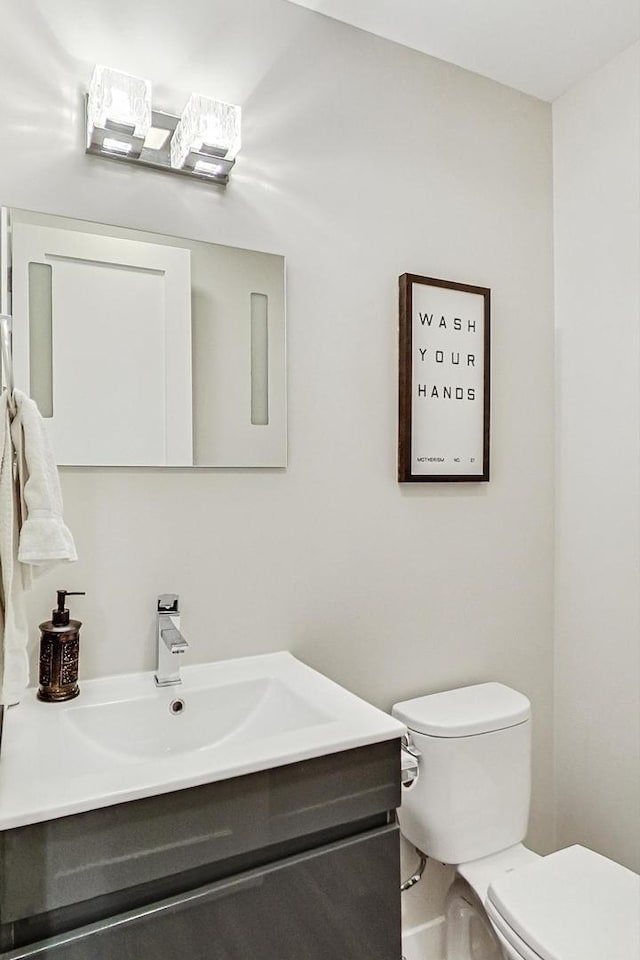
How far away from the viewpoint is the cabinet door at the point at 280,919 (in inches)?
36.0

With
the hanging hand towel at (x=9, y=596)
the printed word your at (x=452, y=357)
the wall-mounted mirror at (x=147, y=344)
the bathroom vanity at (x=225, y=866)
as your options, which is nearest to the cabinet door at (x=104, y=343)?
the wall-mounted mirror at (x=147, y=344)

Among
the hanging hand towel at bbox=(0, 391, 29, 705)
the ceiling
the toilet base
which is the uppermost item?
the ceiling

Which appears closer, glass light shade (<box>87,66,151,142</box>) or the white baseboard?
glass light shade (<box>87,66,151,142</box>)

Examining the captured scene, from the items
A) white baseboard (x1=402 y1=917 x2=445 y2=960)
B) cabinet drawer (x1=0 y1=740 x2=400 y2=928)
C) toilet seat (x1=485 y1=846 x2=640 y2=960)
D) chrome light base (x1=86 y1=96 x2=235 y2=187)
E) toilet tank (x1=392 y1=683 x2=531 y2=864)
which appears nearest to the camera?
cabinet drawer (x1=0 y1=740 x2=400 y2=928)

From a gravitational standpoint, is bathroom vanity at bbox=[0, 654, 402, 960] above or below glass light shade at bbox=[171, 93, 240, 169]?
below

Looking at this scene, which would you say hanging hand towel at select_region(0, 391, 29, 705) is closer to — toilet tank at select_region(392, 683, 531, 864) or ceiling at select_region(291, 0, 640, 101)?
toilet tank at select_region(392, 683, 531, 864)

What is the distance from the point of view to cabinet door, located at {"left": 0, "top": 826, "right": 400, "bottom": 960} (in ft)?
3.00

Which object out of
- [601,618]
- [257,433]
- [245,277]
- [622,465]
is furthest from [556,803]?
[245,277]

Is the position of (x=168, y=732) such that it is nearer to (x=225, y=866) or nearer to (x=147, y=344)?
(x=225, y=866)

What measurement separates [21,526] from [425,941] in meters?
1.56

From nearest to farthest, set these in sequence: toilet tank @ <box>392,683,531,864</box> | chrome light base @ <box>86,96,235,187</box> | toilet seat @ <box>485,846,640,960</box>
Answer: toilet seat @ <box>485,846,640,960</box>, chrome light base @ <box>86,96,235,187</box>, toilet tank @ <box>392,683,531,864</box>

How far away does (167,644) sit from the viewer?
51.7 inches

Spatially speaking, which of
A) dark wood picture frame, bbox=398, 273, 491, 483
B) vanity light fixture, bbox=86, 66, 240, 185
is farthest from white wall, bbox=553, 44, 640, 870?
vanity light fixture, bbox=86, 66, 240, 185

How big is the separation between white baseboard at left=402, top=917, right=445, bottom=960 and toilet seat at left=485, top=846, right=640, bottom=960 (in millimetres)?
368
